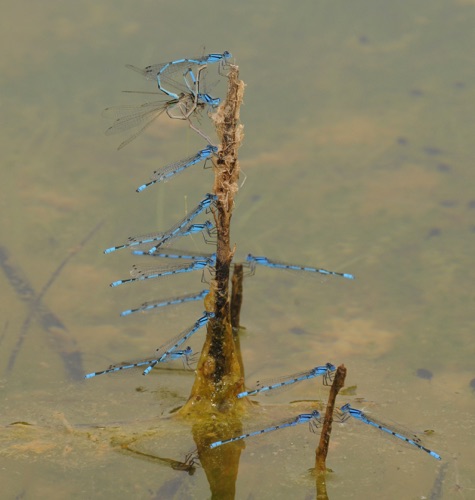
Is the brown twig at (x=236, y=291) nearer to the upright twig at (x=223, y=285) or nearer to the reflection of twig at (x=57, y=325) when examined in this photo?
the upright twig at (x=223, y=285)

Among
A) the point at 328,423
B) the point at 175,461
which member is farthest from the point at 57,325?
the point at 328,423

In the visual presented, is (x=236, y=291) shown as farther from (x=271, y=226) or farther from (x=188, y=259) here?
(x=271, y=226)

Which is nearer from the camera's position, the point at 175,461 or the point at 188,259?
the point at 175,461

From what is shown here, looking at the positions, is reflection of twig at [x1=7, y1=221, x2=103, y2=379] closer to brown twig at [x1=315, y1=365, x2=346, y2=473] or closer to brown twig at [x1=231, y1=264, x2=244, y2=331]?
brown twig at [x1=231, y1=264, x2=244, y2=331]

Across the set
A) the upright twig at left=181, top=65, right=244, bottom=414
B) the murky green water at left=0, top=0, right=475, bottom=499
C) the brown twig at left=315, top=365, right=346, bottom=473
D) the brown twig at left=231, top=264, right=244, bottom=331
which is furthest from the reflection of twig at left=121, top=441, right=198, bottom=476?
the brown twig at left=231, top=264, right=244, bottom=331

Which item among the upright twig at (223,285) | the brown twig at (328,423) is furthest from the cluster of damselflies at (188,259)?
the brown twig at (328,423)

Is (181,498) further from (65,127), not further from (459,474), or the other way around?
(65,127)
